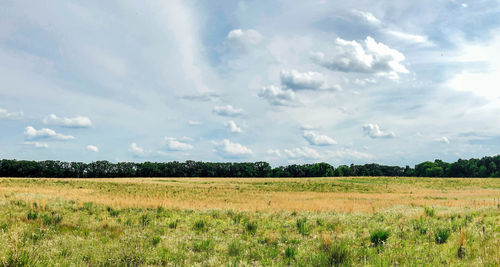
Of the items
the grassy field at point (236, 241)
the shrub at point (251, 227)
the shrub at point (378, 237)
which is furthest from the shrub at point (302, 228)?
the shrub at point (378, 237)

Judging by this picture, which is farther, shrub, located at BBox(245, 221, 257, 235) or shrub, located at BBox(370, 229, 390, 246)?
shrub, located at BBox(245, 221, 257, 235)

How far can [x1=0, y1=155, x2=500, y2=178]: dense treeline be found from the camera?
428 feet

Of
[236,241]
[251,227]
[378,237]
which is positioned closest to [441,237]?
[378,237]

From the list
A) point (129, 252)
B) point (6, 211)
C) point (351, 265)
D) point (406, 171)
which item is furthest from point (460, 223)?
point (406, 171)

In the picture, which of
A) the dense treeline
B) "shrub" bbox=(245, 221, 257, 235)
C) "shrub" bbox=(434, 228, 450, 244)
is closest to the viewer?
"shrub" bbox=(434, 228, 450, 244)

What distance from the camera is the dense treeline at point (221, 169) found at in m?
130

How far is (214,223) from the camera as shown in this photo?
14812 mm

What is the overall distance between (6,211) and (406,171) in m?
212

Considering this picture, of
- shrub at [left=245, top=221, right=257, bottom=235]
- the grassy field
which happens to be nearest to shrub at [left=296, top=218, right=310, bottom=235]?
the grassy field

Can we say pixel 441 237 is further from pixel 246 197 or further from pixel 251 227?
pixel 246 197

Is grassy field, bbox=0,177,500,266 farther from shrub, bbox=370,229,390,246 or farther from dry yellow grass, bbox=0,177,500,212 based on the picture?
dry yellow grass, bbox=0,177,500,212

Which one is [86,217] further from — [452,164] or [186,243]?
[452,164]

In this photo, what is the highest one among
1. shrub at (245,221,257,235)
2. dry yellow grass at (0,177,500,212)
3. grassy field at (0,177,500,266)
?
grassy field at (0,177,500,266)

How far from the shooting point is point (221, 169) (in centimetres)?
16488
